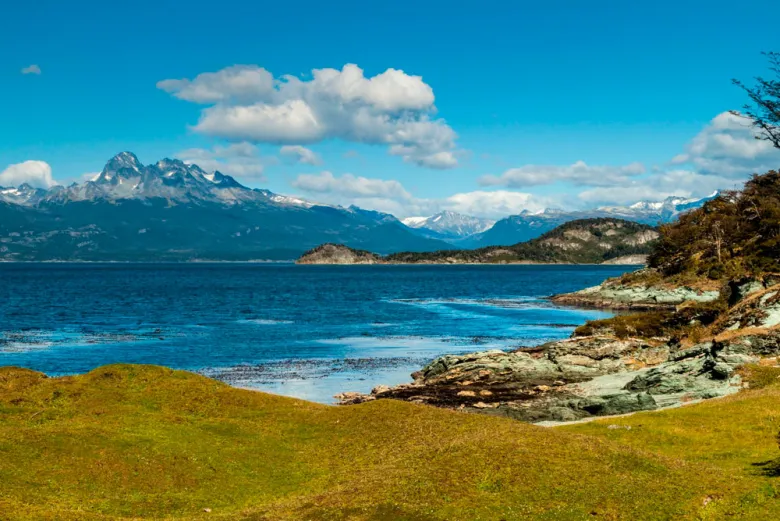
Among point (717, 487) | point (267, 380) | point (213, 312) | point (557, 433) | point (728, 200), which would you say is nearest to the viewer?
point (717, 487)

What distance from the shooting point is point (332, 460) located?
2577cm

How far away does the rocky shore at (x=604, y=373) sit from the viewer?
4288 centimetres

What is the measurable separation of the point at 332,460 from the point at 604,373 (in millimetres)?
42252

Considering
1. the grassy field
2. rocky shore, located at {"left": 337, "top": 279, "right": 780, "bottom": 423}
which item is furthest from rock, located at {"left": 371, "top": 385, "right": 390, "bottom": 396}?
the grassy field

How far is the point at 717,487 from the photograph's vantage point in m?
22.0

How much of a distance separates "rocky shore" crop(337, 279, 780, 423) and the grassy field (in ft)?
31.5

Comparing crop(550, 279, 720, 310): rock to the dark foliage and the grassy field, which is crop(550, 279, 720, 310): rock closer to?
the dark foliage

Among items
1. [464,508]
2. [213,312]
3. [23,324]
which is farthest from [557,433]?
[213,312]

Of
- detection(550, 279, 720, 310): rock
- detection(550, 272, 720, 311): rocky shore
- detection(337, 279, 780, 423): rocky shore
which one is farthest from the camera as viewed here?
detection(550, 279, 720, 310): rock

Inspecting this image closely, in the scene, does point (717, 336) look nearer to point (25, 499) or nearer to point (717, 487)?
point (717, 487)

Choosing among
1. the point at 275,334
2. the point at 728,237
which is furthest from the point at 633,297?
the point at 275,334

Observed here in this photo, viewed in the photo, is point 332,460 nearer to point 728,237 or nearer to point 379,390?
point 379,390

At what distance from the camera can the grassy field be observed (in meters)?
20.1

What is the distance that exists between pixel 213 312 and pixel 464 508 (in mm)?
132989
